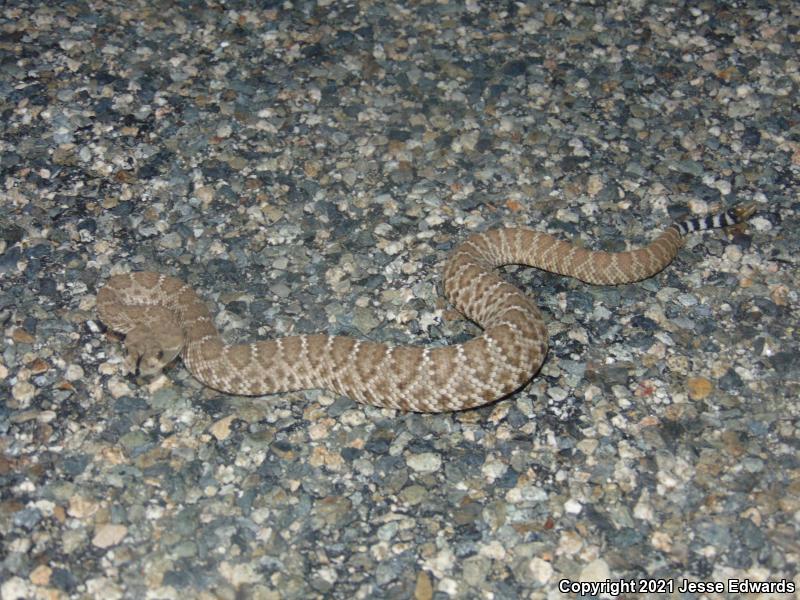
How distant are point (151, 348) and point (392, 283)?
2249 millimetres

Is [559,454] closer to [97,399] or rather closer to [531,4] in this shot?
[97,399]

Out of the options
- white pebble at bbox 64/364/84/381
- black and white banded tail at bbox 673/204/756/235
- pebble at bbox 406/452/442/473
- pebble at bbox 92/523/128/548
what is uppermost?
black and white banded tail at bbox 673/204/756/235

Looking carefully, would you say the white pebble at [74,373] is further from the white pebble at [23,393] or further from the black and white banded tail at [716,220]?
the black and white banded tail at [716,220]

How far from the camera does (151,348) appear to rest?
740cm

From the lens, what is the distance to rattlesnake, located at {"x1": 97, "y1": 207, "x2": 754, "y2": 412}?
7093 mm

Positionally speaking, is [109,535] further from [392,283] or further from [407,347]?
[392,283]

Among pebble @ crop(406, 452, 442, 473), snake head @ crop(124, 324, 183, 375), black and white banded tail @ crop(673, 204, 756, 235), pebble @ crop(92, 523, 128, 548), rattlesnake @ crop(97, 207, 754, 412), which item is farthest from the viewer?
black and white banded tail @ crop(673, 204, 756, 235)

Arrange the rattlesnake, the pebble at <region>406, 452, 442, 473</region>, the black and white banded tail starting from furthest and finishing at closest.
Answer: the black and white banded tail, the rattlesnake, the pebble at <region>406, 452, 442, 473</region>

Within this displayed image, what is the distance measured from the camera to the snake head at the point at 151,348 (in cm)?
733

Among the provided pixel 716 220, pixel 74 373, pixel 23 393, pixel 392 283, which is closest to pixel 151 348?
pixel 74 373

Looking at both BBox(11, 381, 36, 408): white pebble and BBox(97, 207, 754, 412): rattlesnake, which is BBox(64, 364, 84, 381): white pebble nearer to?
BBox(11, 381, 36, 408): white pebble

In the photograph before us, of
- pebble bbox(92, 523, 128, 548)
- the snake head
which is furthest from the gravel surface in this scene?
the snake head

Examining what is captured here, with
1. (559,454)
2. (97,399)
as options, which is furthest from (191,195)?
(559,454)

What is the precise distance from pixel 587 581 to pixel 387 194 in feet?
14.6
